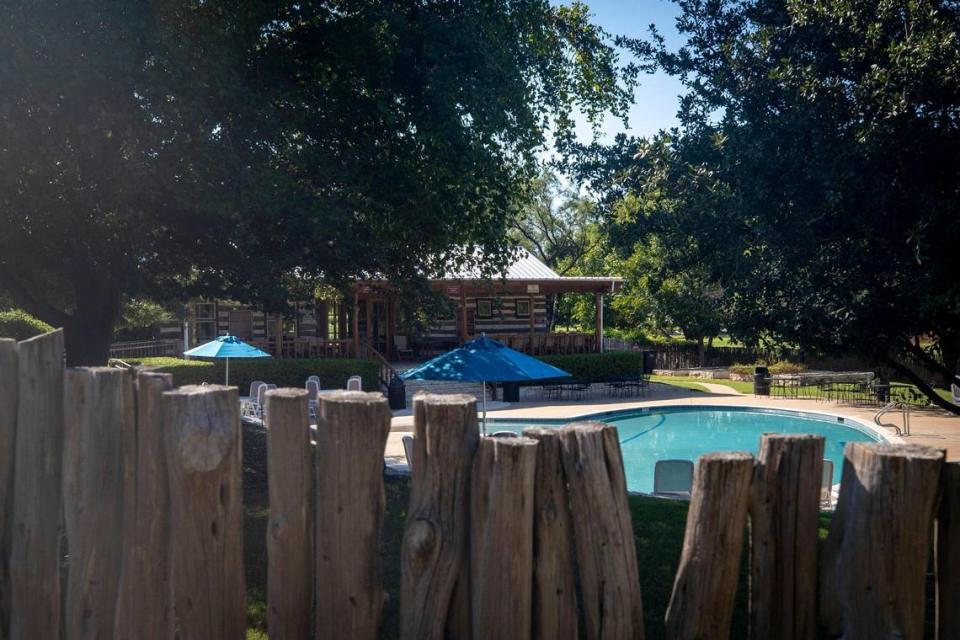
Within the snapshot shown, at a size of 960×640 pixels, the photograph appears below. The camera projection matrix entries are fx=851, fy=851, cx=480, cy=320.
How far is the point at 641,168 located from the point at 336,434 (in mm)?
5396

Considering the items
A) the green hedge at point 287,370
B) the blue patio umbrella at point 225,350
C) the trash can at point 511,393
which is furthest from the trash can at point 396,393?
the blue patio umbrella at point 225,350

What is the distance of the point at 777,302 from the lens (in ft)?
22.8

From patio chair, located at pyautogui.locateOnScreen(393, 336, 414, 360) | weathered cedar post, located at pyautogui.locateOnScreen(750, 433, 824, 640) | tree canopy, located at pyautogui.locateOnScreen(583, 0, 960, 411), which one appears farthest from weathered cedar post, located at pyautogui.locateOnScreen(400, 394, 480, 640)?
patio chair, located at pyautogui.locateOnScreen(393, 336, 414, 360)

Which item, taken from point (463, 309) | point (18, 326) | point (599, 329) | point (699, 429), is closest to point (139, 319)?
point (18, 326)

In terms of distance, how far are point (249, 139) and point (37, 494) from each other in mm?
5964

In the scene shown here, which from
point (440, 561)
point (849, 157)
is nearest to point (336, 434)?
point (440, 561)

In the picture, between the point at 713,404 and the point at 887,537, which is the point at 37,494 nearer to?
the point at 887,537

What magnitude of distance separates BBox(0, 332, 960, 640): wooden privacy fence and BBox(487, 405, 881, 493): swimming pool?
1347 cm

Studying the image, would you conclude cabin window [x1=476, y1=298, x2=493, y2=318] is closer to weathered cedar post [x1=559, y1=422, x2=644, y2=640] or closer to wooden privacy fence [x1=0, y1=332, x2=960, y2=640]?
wooden privacy fence [x1=0, y1=332, x2=960, y2=640]

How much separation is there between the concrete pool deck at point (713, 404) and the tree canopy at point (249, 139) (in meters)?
5.31

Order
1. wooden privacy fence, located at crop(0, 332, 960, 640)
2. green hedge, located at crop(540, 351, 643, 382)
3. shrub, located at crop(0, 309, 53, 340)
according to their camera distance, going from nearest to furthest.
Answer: wooden privacy fence, located at crop(0, 332, 960, 640) < shrub, located at crop(0, 309, 53, 340) < green hedge, located at crop(540, 351, 643, 382)

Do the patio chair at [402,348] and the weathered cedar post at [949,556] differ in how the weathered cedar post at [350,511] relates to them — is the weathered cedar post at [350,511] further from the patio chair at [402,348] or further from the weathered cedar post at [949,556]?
the patio chair at [402,348]

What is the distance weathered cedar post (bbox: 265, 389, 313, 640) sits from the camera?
3473 millimetres

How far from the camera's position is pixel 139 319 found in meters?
26.5
